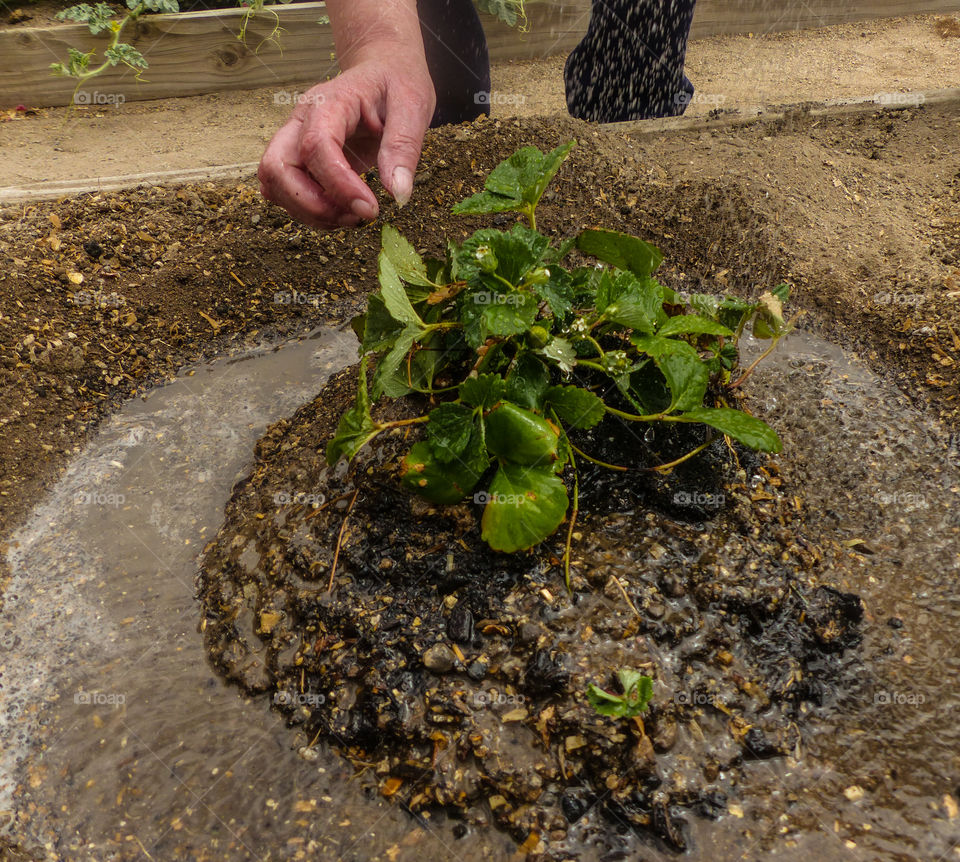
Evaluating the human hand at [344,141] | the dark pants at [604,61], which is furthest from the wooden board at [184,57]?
the human hand at [344,141]

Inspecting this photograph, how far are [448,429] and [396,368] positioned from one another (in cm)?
15

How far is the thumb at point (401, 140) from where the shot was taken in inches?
56.9

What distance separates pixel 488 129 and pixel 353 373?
1.01 metres

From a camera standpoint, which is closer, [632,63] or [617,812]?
[617,812]

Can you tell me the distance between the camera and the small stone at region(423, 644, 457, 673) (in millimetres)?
1137

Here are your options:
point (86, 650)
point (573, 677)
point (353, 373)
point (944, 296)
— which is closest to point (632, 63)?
point (944, 296)

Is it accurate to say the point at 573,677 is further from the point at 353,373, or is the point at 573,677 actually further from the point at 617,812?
the point at 353,373

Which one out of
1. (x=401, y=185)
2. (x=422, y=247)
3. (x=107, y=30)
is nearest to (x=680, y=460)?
(x=401, y=185)

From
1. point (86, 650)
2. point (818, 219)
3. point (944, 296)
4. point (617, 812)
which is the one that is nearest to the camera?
point (617, 812)

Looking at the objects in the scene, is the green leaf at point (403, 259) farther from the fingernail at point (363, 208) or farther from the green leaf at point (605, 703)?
the green leaf at point (605, 703)

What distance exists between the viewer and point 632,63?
2793 mm

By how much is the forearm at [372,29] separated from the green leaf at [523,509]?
3.84 ft

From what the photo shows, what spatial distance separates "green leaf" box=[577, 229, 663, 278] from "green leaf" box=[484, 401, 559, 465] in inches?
14.9

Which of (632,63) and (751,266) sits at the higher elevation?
(632,63)
